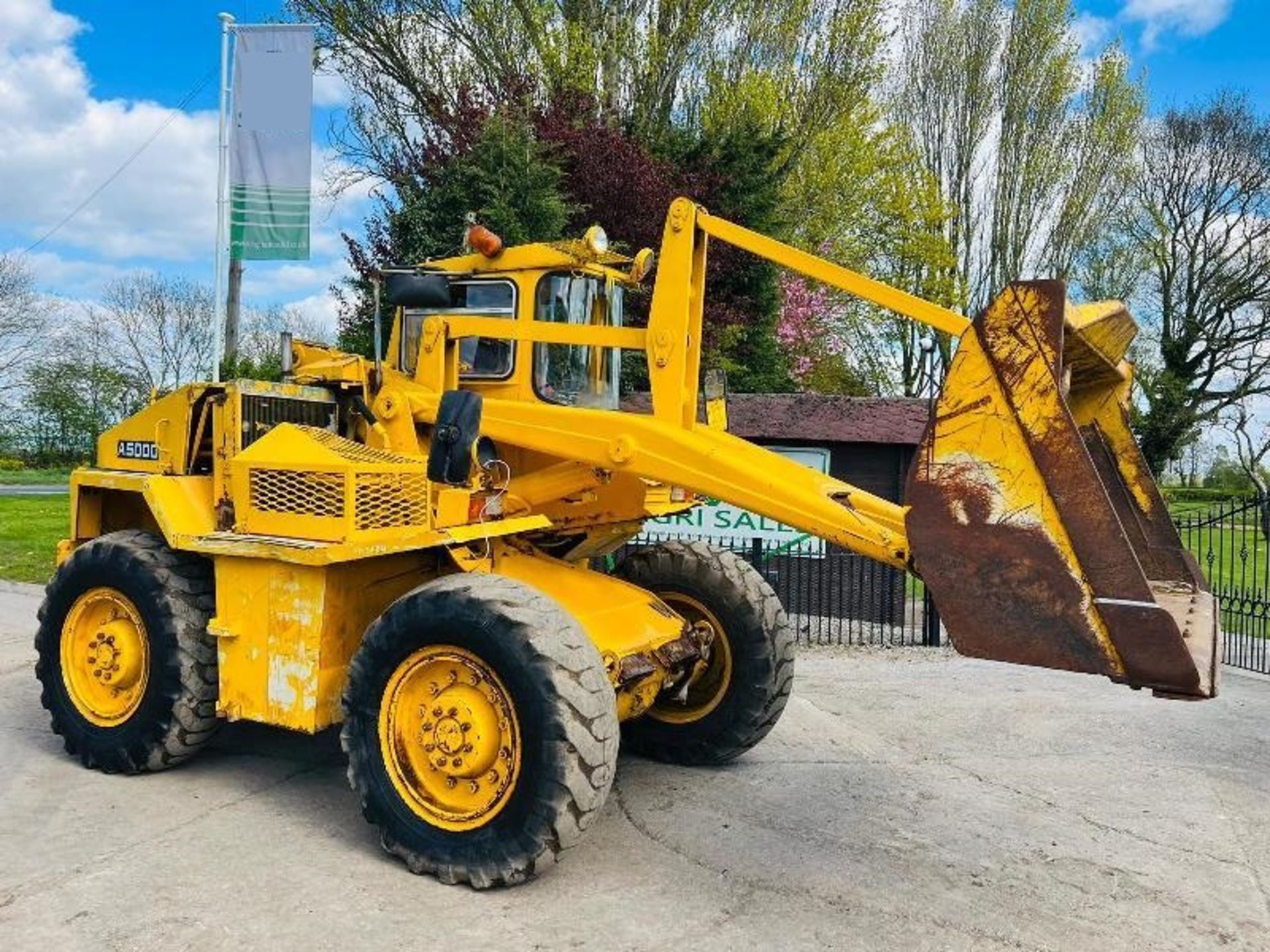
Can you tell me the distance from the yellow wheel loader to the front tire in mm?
13

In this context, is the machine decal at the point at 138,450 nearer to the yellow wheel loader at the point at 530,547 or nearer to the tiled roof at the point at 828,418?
the yellow wheel loader at the point at 530,547

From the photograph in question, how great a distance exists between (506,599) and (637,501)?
1673 millimetres

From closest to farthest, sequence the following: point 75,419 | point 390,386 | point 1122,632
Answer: point 1122,632
point 390,386
point 75,419

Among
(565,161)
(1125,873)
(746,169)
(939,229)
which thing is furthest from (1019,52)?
(1125,873)

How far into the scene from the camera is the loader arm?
352 centimetres

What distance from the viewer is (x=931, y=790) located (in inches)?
219

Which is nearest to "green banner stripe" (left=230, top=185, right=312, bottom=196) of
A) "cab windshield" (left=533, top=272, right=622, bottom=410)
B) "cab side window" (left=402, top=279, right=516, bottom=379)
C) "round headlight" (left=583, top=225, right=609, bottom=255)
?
"cab side window" (left=402, top=279, right=516, bottom=379)

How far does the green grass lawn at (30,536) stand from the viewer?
1358 cm

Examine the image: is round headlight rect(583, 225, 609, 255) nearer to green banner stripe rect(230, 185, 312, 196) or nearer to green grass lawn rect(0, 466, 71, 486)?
green banner stripe rect(230, 185, 312, 196)

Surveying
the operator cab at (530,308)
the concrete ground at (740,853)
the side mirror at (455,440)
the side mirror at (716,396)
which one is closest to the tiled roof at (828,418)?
the concrete ground at (740,853)

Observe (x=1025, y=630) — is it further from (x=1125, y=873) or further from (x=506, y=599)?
(x=506, y=599)

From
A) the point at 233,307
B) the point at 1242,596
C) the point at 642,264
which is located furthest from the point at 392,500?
the point at 233,307

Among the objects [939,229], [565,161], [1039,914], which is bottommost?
[1039,914]

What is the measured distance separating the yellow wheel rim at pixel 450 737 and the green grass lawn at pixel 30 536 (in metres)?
7.91
